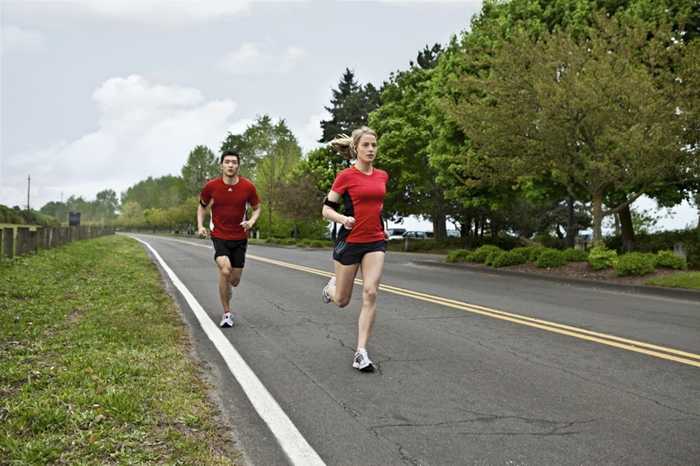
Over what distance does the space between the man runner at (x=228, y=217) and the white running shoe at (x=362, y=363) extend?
2414mm

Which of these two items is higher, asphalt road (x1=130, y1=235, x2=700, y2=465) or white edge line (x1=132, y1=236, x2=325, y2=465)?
asphalt road (x1=130, y1=235, x2=700, y2=465)

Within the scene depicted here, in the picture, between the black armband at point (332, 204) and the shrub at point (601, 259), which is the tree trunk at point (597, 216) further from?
the black armband at point (332, 204)

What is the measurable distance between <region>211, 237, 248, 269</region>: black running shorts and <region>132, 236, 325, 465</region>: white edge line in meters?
0.83

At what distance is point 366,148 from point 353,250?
35.5 inches

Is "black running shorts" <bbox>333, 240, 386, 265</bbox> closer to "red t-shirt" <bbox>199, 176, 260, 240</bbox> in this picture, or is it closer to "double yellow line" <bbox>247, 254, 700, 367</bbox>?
"red t-shirt" <bbox>199, 176, 260, 240</bbox>

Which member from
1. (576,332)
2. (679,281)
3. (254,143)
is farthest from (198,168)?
(576,332)

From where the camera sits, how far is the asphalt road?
3350 millimetres

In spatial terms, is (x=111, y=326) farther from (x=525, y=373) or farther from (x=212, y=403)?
(x=525, y=373)

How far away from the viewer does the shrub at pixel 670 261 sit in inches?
551

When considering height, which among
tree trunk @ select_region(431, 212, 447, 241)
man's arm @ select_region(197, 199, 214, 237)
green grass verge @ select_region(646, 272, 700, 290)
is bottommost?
green grass verge @ select_region(646, 272, 700, 290)

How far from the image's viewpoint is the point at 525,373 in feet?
16.3

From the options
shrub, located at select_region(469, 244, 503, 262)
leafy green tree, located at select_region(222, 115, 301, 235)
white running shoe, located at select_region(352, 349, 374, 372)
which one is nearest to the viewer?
white running shoe, located at select_region(352, 349, 374, 372)

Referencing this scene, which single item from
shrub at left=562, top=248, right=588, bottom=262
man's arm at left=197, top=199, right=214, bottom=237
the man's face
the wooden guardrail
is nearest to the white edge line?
man's arm at left=197, top=199, right=214, bottom=237

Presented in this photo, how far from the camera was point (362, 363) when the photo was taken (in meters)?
5.02
